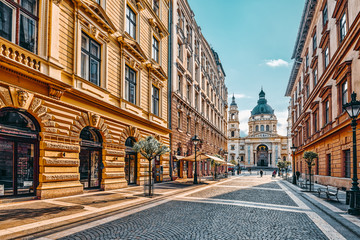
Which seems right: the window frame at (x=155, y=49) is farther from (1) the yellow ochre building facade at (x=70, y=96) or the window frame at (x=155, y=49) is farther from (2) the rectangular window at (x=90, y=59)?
(2) the rectangular window at (x=90, y=59)

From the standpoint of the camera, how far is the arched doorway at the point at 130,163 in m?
18.1

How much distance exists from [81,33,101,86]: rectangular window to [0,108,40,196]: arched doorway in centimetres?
435

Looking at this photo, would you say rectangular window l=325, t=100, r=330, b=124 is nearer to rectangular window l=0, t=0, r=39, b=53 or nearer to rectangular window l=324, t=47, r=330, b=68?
rectangular window l=324, t=47, r=330, b=68

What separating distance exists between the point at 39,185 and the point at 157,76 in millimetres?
14348

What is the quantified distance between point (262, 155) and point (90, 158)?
117206mm

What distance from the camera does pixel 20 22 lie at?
34.0ft

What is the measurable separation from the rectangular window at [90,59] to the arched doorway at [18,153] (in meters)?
4.35

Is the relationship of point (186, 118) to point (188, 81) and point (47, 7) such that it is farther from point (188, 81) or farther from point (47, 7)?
point (47, 7)

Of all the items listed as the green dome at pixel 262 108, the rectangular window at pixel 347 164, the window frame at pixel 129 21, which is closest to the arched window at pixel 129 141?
the window frame at pixel 129 21

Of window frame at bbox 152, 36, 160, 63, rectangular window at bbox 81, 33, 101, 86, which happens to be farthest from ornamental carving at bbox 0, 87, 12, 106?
window frame at bbox 152, 36, 160, 63

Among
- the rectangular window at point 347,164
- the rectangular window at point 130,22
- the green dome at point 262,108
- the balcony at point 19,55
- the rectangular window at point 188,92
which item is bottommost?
the rectangular window at point 347,164

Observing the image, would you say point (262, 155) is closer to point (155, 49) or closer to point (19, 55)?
point (155, 49)

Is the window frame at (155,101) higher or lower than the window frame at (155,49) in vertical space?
lower

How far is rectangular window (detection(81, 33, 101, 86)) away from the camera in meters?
14.0
